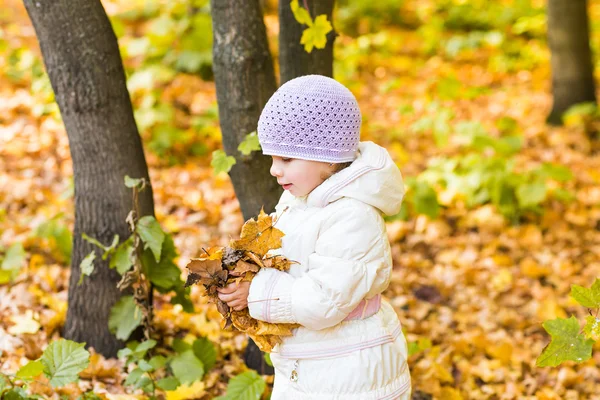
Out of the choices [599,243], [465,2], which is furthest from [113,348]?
[465,2]

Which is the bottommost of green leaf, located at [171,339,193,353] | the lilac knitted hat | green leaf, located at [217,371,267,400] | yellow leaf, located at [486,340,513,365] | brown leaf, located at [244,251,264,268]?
yellow leaf, located at [486,340,513,365]

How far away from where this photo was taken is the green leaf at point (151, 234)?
9.26ft

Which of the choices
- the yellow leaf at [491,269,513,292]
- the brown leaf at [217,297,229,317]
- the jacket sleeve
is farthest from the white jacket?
the yellow leaf at [491,269,513,292]

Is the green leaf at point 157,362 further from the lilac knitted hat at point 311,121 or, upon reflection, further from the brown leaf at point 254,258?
the lilac knitted hat at point 311,121

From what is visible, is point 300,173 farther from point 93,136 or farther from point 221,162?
point 93,136

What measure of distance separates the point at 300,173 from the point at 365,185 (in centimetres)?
21

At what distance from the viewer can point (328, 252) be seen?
1.97m

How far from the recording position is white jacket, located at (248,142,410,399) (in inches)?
76.7

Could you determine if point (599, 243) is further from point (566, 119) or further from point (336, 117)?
point (336, 117)

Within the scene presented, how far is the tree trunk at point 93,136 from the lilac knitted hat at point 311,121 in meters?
1.20

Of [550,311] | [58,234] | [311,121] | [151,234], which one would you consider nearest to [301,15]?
[311,121]

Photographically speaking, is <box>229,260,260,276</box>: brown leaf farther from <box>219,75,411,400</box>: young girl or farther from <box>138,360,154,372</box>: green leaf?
<box>138,360,154,372</box>: green leaf

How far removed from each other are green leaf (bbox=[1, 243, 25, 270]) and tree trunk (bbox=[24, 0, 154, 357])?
70 centimetres

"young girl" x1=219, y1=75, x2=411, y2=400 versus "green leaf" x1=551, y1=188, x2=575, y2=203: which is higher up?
"young girl" x1=219, y1=75, x2=411, y2=400
